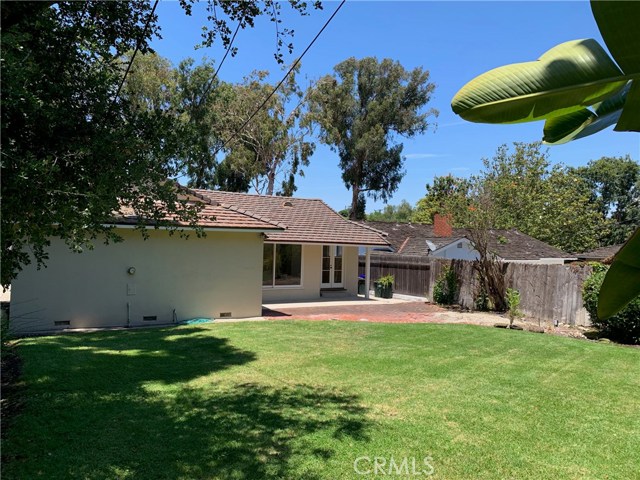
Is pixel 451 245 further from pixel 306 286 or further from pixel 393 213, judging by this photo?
pixel 393 213

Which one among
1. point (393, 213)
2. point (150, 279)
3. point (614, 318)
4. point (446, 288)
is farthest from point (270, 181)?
point (393, 213)

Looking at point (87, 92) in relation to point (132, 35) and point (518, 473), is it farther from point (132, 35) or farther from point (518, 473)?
point (518, 473)

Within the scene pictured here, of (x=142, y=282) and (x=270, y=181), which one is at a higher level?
(x=270, y=181)

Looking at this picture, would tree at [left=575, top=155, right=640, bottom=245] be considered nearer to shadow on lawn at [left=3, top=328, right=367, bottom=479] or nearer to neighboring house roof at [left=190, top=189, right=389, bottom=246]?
neighboring house roof at [left=190, top=189, right=389, bottom=246]

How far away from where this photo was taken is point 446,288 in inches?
762

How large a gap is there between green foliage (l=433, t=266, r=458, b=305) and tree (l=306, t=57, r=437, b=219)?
23007 millimetres

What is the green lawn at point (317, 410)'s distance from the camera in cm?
447

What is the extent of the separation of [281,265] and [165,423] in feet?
47.7

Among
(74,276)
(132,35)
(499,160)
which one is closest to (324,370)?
(132,35)

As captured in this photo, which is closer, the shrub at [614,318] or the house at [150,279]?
the shrub at [614,318]

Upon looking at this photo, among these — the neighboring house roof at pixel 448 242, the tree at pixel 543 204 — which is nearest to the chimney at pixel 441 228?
the neighboring house roof at pixel 448 242

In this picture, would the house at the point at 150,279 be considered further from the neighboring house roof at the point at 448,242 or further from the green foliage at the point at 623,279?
the neighboring house roof at the point at 448,242

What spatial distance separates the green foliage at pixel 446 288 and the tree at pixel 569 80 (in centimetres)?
1864

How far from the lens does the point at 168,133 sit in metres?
6.38
